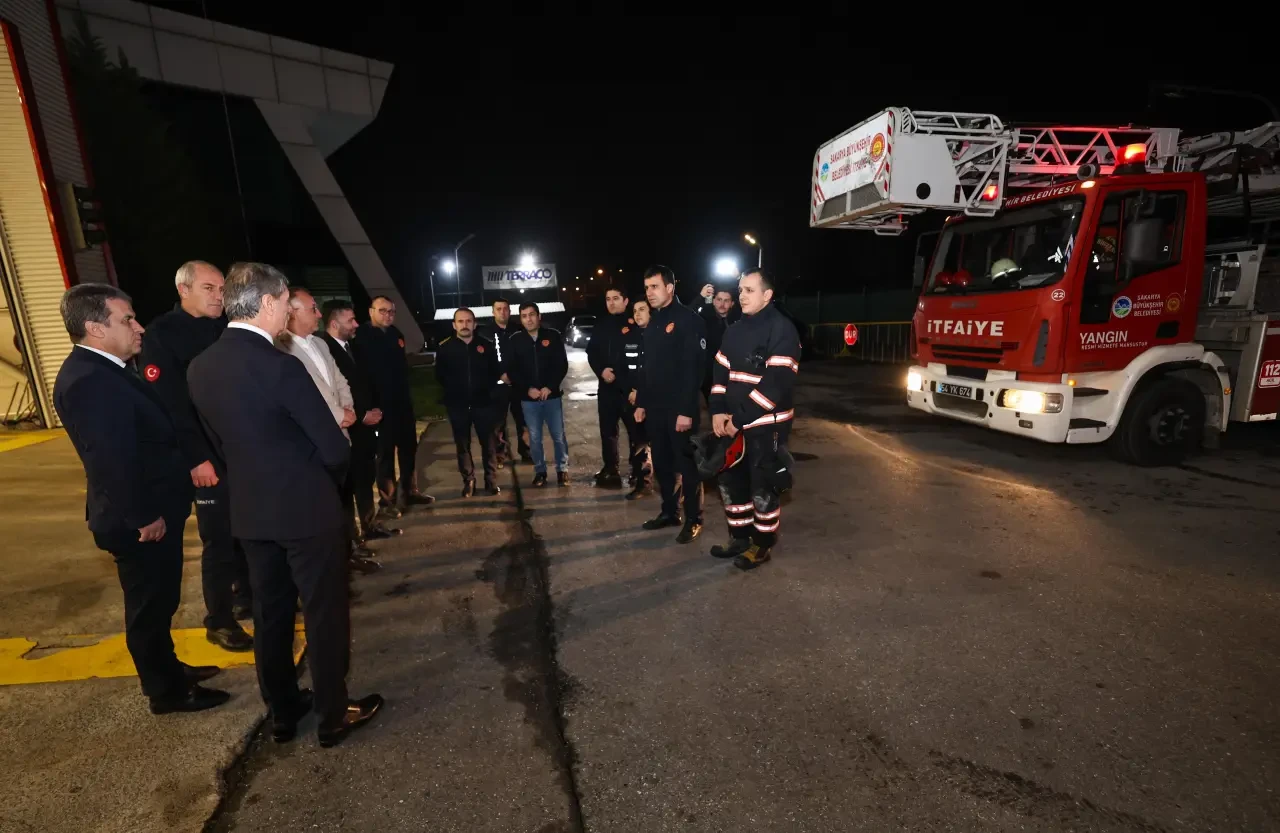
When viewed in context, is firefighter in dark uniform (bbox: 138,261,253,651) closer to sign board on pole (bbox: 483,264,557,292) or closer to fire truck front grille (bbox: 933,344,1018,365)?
fire truck front grille (bbox: 933,344,1018,365)

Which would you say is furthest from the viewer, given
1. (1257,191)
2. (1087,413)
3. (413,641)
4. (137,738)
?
(1257,191)

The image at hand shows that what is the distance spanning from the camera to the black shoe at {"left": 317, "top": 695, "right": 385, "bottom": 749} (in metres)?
2.49

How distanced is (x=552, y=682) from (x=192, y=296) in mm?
2884

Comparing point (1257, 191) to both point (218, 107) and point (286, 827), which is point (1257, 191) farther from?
point (218, 107)

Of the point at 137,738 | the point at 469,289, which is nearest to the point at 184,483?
the point at 137,738

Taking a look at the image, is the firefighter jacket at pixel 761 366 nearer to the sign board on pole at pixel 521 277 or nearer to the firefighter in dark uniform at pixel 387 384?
the firefighter in dark uniform at pixel 387 384

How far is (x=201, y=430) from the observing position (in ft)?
10.5

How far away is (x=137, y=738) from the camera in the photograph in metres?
2.59

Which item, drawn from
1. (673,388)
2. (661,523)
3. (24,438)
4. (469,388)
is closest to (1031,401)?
(673,388)

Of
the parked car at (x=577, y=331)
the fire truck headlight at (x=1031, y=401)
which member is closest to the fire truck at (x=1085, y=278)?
the fire truck headlight at (x=1031, y=401)

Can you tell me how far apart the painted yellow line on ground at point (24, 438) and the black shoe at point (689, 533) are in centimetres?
906

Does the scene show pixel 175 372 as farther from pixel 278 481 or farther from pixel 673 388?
pixel 673 388

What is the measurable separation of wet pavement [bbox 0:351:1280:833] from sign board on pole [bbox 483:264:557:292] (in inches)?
2126

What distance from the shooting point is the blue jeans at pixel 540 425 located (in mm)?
6207
